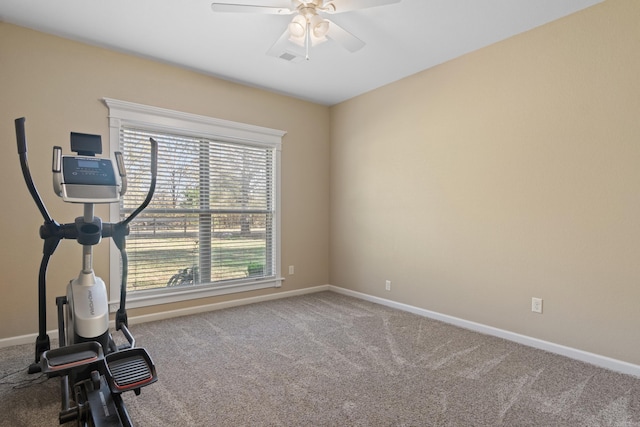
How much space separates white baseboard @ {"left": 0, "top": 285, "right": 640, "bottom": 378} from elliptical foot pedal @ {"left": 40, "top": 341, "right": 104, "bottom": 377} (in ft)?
4.93

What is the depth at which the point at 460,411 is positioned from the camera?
6.27ft

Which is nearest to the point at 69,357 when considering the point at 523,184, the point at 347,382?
the point at 347,382

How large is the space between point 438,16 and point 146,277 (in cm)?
350

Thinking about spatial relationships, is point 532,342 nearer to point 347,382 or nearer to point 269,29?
point 347,382

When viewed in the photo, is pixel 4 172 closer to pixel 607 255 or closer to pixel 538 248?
pixel 538 248

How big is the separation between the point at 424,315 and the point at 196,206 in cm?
270

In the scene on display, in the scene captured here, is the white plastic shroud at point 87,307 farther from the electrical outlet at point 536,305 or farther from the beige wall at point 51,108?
the electrical outlet at point 536,305

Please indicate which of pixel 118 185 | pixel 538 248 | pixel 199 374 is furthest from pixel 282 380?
pixel 538 248

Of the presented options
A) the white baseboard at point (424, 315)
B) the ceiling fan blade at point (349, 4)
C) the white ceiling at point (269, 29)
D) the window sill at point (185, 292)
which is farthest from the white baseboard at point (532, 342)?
the ceiling fan blade at point (349, 4)

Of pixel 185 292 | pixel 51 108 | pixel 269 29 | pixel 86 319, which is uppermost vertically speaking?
pixel 269 29

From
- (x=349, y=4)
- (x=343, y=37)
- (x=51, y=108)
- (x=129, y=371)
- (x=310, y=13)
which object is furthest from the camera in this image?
(x=51, y=108)

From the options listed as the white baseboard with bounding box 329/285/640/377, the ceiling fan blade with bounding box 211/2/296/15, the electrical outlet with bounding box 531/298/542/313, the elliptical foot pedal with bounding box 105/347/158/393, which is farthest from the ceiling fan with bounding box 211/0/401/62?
the white baseboard with bounding box 329/285/640/377

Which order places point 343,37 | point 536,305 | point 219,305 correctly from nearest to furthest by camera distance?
1. point 343,37
2. point 536,305
3. point 219,305

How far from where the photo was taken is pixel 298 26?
243 centimetres
